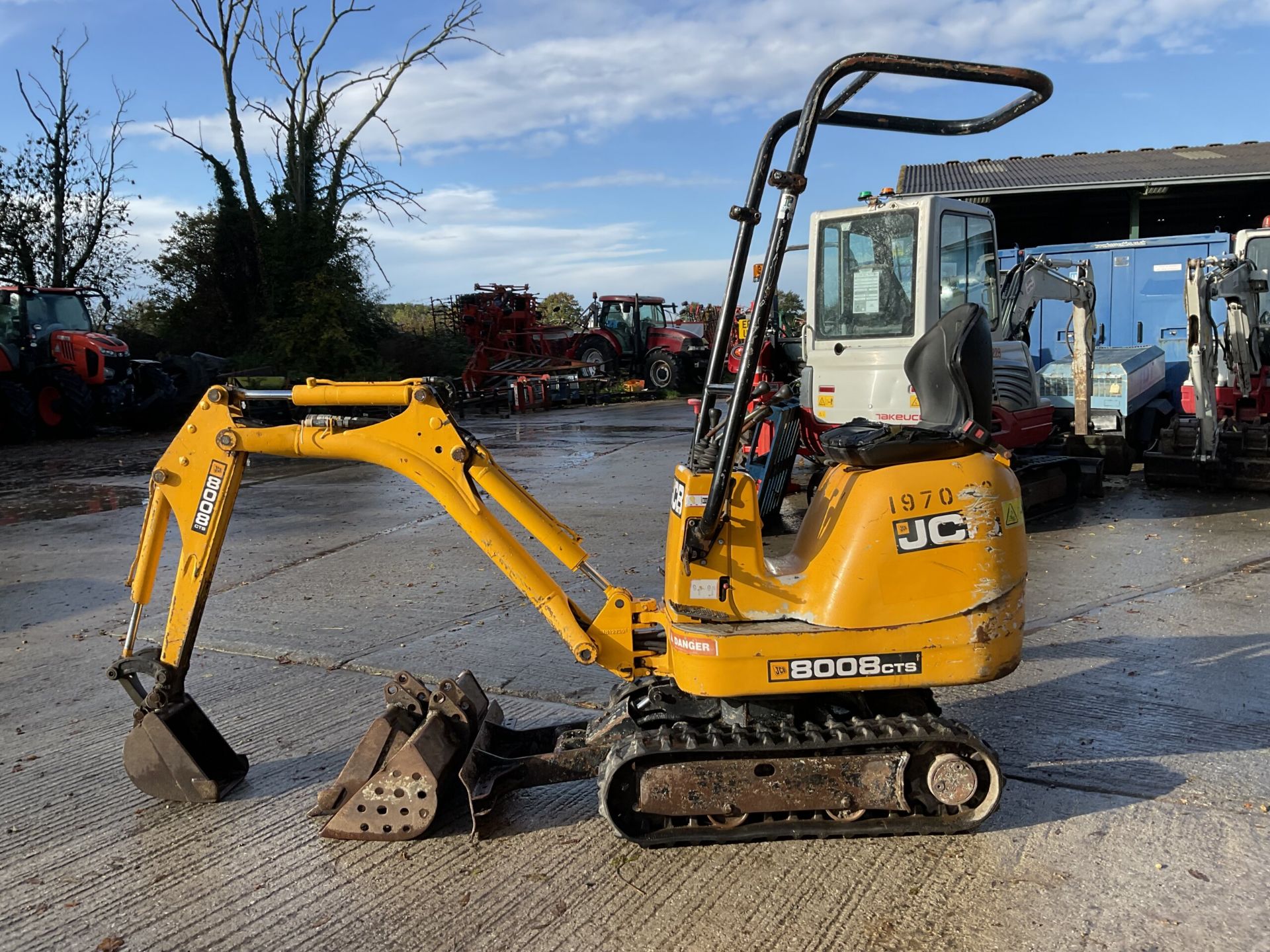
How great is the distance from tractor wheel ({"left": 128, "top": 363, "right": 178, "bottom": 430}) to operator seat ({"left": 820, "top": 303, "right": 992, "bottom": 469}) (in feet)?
63.0

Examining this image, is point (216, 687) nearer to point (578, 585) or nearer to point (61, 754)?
point (61, 754)

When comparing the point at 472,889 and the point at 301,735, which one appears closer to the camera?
the point at 472,889

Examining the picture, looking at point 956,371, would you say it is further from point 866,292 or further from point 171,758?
point 866,292

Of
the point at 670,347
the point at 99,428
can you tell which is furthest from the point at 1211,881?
the point at 670,347

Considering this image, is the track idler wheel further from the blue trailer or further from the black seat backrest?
the blue trailer

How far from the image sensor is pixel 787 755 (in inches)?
127

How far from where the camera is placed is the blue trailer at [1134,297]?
13.7m

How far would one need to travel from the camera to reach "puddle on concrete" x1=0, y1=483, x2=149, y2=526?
10.1 m

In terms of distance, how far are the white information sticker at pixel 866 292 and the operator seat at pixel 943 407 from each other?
508cm

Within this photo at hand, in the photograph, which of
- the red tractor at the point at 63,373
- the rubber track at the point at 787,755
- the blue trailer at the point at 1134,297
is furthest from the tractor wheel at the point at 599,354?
the rubber track at the point at 787,755

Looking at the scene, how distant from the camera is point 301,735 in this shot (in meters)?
4.34

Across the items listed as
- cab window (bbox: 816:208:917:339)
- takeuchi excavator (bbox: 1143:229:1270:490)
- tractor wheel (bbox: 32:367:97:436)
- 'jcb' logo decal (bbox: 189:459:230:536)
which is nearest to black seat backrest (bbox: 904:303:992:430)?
'jcb' logo decal (bbox: 189:459:230:536)

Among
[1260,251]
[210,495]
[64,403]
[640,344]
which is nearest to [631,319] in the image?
[640,344]

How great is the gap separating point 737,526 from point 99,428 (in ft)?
65.2
